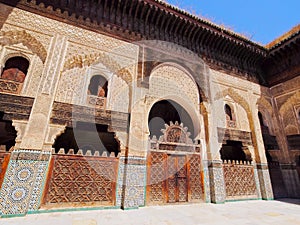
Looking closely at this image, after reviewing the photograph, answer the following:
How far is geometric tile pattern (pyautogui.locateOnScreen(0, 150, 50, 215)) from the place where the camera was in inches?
121

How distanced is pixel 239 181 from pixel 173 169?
2391mm

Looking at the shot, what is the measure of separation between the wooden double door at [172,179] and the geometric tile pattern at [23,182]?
2330 mm

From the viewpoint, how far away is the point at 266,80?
307 inches

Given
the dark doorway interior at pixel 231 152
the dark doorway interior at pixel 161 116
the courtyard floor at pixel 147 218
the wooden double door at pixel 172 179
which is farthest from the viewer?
the dark doorway interior at pixel 231 152

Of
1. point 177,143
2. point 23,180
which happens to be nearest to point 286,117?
point 177,143

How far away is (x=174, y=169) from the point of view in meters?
4.74

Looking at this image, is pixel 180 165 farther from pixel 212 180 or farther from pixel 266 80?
pixel 266 80

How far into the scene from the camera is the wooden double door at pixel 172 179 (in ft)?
14.4

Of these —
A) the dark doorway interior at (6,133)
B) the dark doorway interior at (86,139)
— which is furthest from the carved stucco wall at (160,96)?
the dark doorway interior at (6,133)

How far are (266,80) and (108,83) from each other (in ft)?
22.9

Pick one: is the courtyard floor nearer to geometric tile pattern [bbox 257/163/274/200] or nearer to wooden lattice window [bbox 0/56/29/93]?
geometric tile pattern [bbox 257/163/274/200]

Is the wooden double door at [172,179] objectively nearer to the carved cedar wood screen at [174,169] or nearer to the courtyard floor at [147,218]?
the carved cedar wood screen at [174,169]

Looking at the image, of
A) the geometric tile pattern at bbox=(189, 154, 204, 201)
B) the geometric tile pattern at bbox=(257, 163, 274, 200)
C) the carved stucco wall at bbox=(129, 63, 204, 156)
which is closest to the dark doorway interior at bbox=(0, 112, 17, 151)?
the carved stucco wall at bbox=(129, 63, 204, 156)

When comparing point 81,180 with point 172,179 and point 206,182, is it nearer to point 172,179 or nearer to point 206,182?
point 172,179
